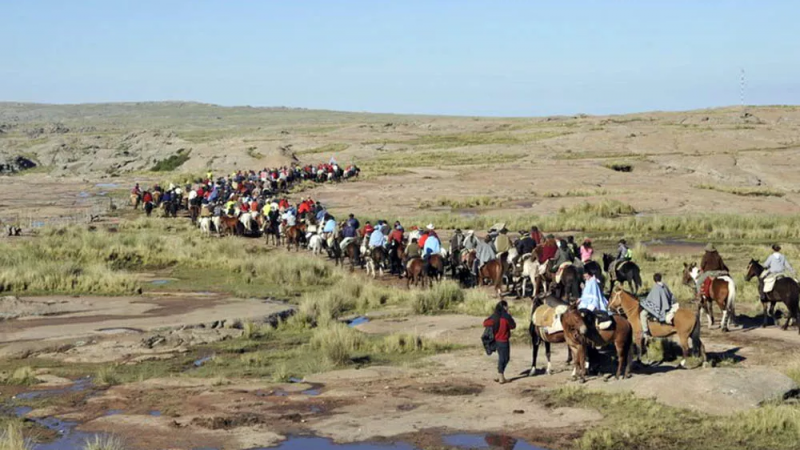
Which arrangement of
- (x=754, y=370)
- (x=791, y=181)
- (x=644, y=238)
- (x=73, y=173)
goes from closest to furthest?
(x=754, y=370) → (x=644, y=238) → (x=791, y=181) → (x=73, y=173)

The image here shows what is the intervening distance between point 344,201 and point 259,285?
23645mm

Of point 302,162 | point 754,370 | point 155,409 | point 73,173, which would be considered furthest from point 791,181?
point 73,173

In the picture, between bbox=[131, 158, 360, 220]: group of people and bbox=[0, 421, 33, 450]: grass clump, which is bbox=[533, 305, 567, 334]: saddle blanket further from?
bbox=[131, 158, 360, 220]: group of people

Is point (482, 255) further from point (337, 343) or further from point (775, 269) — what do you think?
point (775, 269)

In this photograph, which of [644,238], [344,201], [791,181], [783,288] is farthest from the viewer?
[791,181]

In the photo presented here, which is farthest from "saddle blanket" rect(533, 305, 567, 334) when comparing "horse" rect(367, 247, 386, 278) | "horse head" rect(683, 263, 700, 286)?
"horse" rect(367, 247, 386, 278)

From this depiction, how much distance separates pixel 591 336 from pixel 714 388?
223 centimetres

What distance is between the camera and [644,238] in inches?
1535

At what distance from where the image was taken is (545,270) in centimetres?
2422

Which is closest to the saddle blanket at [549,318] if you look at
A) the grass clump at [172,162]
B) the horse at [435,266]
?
the horse at [435,266]

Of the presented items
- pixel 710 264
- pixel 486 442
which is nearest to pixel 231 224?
pixel 710 264

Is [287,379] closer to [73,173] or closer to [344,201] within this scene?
[344,201]

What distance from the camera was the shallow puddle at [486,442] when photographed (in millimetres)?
13812

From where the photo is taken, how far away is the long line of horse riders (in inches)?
664
